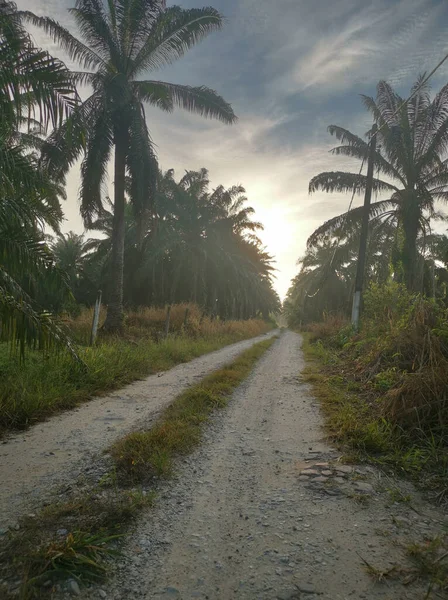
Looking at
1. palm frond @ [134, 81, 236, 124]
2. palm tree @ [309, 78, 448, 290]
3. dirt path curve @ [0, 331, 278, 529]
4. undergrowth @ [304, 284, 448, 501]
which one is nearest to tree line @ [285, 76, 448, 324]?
palm tree @ [309, 78, 448, 290]

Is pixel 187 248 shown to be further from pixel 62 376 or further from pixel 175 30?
pixel 62 376

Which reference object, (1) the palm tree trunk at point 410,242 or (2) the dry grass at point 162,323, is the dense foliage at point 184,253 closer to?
(2) the dry grass at point 162,323

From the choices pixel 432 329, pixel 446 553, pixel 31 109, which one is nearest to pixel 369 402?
pixel 432 329

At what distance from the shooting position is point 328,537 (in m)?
2.10

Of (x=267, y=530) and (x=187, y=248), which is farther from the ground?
(x=187, y=248)

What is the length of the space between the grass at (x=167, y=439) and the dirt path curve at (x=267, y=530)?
0.19m

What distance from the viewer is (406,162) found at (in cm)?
1409

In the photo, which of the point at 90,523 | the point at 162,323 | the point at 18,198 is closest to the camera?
the point at 90,523

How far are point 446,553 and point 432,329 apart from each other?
378 cm

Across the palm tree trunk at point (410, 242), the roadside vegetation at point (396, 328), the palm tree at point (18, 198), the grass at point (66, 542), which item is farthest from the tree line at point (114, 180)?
the palm tree trunk at point (410, 242)

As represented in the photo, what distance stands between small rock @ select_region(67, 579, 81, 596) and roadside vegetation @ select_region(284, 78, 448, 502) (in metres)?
2.51

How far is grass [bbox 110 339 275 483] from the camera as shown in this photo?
9.31 feet

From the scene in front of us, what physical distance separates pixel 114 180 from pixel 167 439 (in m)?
10.9

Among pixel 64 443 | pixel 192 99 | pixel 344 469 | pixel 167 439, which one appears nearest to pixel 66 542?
pixel 167 439
